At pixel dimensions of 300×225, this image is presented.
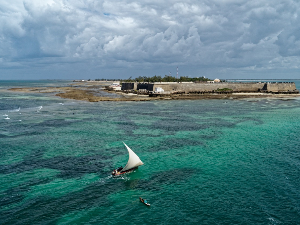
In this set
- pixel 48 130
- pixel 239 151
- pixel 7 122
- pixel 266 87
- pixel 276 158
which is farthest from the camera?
pixel 266 87

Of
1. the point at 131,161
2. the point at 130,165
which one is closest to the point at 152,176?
the point at 130,165

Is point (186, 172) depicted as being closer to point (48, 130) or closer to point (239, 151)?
point (239, 151)

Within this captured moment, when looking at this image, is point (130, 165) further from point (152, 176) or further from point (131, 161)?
point (152, 176)

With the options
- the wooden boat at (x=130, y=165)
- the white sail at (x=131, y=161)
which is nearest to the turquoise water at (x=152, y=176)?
the wooden boat at (x=130, y=165)

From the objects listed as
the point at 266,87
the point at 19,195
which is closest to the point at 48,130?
the point at 19,195

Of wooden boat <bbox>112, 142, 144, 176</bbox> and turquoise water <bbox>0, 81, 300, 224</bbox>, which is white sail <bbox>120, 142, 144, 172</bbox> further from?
turquoise water <bbox>0, 81, 300, 224</bbox>

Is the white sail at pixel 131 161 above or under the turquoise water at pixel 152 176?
above

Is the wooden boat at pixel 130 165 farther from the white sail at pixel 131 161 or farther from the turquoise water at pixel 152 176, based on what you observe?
the turquoise water at pixel 152 176

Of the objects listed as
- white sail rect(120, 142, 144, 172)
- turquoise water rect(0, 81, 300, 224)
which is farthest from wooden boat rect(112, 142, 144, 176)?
turquoise water rect(0, 81, 300, 224)

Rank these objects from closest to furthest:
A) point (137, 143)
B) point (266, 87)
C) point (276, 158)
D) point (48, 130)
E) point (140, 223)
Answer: point (140, 223), point (276, 158), point (137, 143), point (48, 130), point (266, 87)
